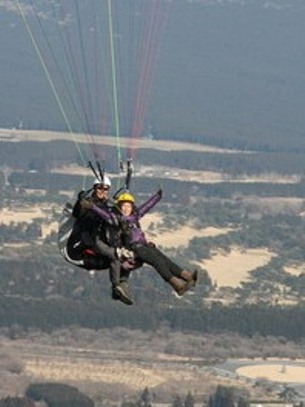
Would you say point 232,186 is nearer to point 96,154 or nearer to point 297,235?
point 297,235

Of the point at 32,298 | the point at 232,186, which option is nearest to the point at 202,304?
the point at 32,298

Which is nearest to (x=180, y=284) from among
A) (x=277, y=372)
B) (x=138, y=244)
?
(x=138, y=244)

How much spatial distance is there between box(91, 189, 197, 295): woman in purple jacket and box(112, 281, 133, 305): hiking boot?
19.1 inches

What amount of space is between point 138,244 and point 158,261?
40cm

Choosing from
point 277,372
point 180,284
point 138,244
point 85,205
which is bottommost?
point 277,372

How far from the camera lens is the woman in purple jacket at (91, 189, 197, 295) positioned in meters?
30.2

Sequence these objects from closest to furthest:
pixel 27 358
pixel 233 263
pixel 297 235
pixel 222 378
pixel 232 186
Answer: pixel 222 378, pixel 27 358, pixel 233 263, pixel 297 235, pixel 232 186

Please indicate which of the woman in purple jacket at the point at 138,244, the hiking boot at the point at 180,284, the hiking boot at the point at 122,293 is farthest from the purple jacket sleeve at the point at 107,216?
the hiking boot at the point at 180,284

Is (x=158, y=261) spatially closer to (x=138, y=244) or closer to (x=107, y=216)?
(x=138, y=244)

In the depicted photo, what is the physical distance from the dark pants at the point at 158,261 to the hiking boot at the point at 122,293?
486mm

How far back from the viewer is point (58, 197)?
161 metres

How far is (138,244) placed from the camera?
30391mm

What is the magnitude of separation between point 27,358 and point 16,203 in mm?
70363

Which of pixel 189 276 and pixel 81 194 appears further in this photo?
pixel 189 276
